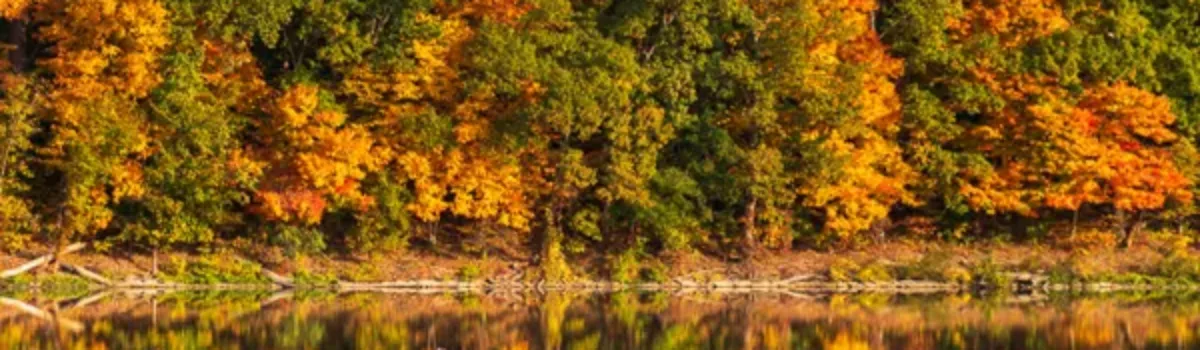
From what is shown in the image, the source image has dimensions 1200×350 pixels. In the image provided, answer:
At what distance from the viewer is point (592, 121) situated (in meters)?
64.6

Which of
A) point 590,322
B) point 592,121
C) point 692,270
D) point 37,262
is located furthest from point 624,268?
point 590,322

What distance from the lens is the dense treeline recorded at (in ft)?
205

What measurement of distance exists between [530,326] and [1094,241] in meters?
24.0

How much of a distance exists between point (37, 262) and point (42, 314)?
33.5 ft

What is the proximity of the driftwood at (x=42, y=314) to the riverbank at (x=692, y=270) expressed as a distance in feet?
17.3

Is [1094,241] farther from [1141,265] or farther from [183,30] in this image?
[183,30]

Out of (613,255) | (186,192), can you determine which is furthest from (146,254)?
(613,255)

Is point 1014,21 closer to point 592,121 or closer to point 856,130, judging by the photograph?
point 856,130

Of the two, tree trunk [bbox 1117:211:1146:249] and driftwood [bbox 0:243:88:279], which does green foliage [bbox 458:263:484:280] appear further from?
tree trunk [bbox 1117:211:1146:249]

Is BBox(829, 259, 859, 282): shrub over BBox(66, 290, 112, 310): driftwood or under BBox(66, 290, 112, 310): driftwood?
over

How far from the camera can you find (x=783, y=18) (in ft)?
217

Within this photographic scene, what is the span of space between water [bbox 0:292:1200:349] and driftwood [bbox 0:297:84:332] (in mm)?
55

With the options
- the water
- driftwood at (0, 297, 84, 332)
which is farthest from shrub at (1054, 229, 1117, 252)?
driftwood at (0, 297, 84, 332)

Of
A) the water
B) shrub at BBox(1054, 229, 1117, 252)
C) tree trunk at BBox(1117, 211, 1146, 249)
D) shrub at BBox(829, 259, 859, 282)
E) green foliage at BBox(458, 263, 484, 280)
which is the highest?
tree trunk at BBox(1117, 211, 1146, 249)
